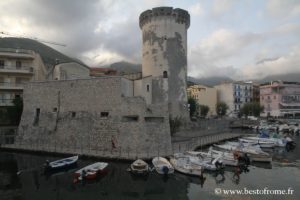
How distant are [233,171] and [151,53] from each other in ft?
71.1

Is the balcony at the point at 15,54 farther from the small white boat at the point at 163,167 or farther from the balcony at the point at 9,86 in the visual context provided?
the small white boat at the point at 163,167

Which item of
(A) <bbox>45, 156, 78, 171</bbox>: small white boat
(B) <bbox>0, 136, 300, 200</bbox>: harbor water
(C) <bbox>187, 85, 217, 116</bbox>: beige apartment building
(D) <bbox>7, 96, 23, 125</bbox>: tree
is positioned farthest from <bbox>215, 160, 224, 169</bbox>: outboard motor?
(C) <bbox>187, 85, 217, 116</bbox>: beige apartment building

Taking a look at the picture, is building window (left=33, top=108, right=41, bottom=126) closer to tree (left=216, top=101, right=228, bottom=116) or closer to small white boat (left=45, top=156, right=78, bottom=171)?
small white boat (left=45, top=156, right=78, bottom=171)

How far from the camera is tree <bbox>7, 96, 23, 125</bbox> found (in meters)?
35.3

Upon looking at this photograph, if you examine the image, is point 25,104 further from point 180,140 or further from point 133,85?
point 180,140

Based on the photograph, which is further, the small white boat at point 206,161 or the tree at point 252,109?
the tree at point 252,109

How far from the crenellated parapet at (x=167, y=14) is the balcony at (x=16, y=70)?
16013mm

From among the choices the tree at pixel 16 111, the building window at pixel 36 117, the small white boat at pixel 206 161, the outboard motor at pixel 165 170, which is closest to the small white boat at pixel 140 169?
the outboard motor at pixel 165 170

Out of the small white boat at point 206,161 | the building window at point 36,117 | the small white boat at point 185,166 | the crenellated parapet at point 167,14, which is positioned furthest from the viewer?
the crenellated parapet at point 167,14

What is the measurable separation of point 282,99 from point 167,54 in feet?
158

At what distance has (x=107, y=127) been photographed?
2767cm

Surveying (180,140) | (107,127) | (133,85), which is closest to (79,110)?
(107,127)

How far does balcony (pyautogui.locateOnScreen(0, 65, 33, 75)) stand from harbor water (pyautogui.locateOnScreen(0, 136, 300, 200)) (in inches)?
669

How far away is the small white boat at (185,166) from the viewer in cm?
2058
